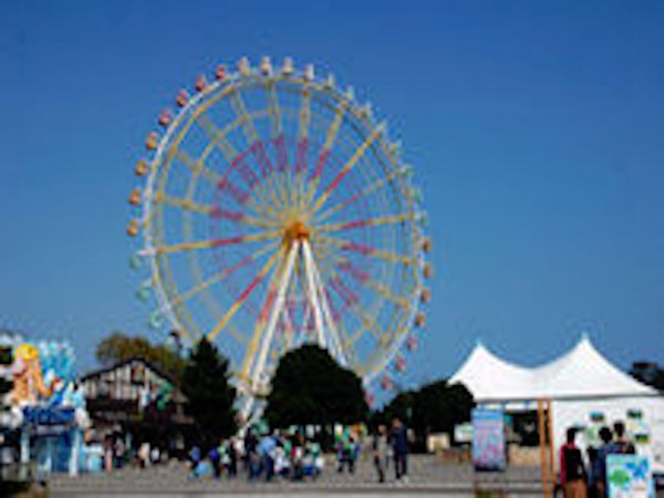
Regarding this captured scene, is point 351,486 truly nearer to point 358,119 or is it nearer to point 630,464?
point 630,464

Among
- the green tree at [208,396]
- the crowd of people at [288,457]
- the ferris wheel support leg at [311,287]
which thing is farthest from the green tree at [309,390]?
the crowd of people at [288,457]

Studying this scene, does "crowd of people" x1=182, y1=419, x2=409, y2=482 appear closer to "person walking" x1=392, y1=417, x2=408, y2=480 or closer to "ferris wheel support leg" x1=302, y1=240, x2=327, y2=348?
"person walking" x1=392, y1=417, x2=408, y2=480

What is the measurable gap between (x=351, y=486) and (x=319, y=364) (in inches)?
1086

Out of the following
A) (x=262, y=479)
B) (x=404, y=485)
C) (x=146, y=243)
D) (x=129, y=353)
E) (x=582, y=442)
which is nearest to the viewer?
(x=582, y=442)

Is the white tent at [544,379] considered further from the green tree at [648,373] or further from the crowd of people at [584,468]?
the green tree at [648,373]

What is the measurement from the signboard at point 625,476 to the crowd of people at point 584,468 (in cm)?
9

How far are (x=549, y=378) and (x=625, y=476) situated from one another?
47869 mm

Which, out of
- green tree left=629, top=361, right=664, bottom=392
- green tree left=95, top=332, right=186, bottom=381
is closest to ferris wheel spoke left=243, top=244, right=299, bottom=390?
green tree left=95, top=332, right=186, bottom=381

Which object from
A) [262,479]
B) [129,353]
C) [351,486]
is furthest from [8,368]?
[129,353]

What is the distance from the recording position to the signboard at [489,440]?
1666 centimetres

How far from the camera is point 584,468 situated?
1071cm

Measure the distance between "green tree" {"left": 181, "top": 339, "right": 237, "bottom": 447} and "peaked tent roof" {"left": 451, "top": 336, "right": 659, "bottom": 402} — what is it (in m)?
17.1

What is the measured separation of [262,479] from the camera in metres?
26.2

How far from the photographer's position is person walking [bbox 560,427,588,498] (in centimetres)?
1049
